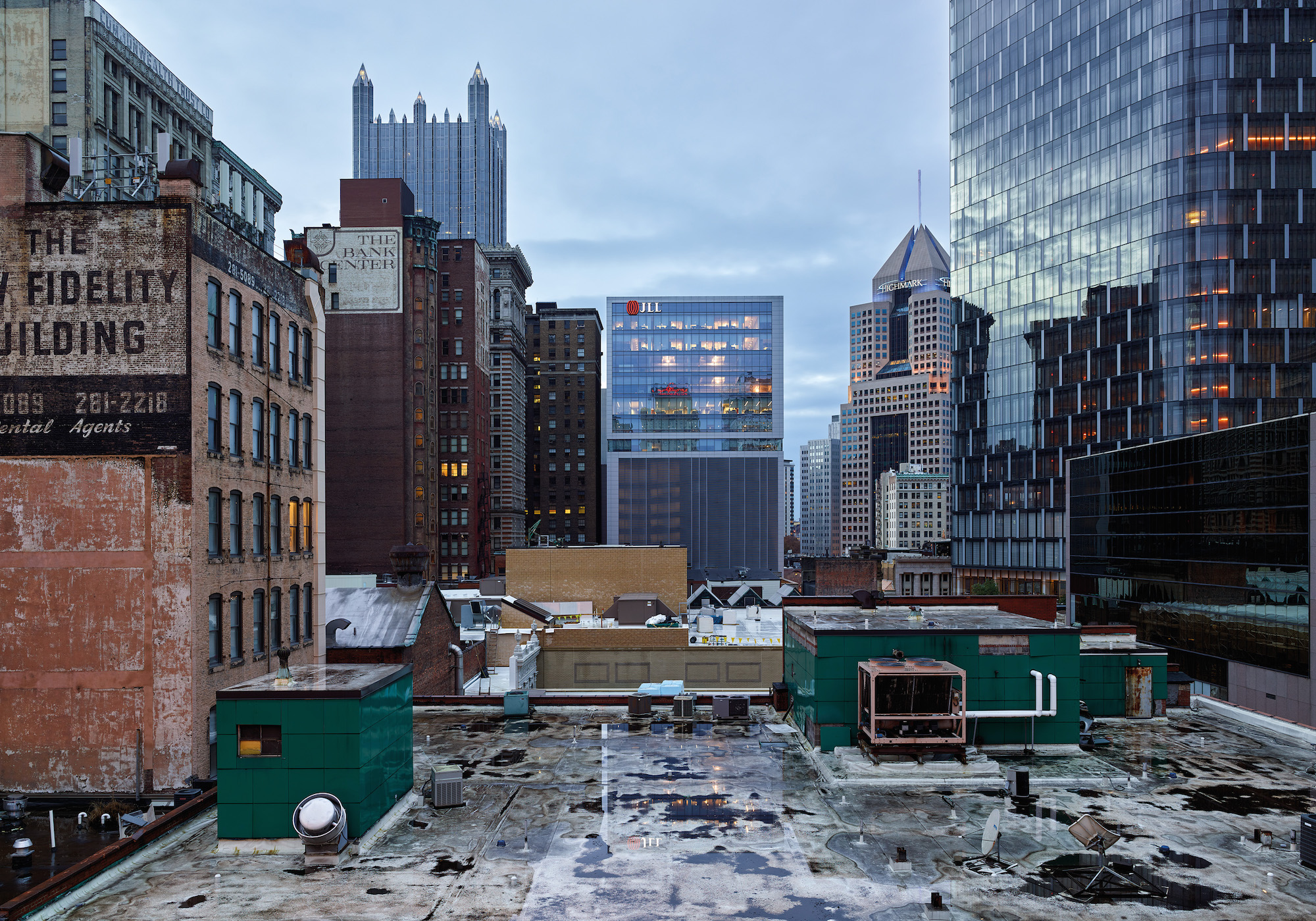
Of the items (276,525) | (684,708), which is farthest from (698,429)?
(276,525)

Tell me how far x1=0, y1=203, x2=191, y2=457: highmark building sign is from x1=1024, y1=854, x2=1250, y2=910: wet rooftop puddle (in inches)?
Answer: 1091

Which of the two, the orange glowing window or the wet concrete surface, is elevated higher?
the orange glowing window

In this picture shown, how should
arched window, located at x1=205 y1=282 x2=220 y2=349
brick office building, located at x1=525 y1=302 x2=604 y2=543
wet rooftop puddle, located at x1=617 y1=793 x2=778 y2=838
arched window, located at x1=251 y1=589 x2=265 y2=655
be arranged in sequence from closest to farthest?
wet rooftop puddle, located at x1=617 y1=793 x2=778 y2=838 < arched window, located at x1=205 y1=282 x2=220 y2=349 < arched window, located at x1=251 y1=589 x2=265 y2=655 < brick office building, located at x1=525 y1=302 x2=604 y2=543

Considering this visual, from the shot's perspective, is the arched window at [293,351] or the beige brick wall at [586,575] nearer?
the arched window at [293,351]

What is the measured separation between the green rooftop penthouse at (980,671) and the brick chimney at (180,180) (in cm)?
2589

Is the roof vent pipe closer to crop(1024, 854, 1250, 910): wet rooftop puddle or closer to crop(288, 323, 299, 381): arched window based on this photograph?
crop(288, 323, 299, 381): arched window

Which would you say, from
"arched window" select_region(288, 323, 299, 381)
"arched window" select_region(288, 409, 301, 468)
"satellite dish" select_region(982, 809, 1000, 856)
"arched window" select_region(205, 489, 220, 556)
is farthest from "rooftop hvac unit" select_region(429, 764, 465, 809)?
"arched window" select_region(288, 323, 299, 381)

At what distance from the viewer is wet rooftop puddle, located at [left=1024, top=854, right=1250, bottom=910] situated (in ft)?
57.5

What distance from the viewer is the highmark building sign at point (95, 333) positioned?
90.2 feet

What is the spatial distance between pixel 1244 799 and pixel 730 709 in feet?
57.3

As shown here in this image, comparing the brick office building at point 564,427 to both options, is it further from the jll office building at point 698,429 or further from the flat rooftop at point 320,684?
the flat rooftop at point 320,684

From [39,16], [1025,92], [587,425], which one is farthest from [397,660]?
[587,425]

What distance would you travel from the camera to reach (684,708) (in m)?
33.6

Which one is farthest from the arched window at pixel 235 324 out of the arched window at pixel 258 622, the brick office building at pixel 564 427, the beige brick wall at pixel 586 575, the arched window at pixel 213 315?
the brick office building at pixel 564 427
